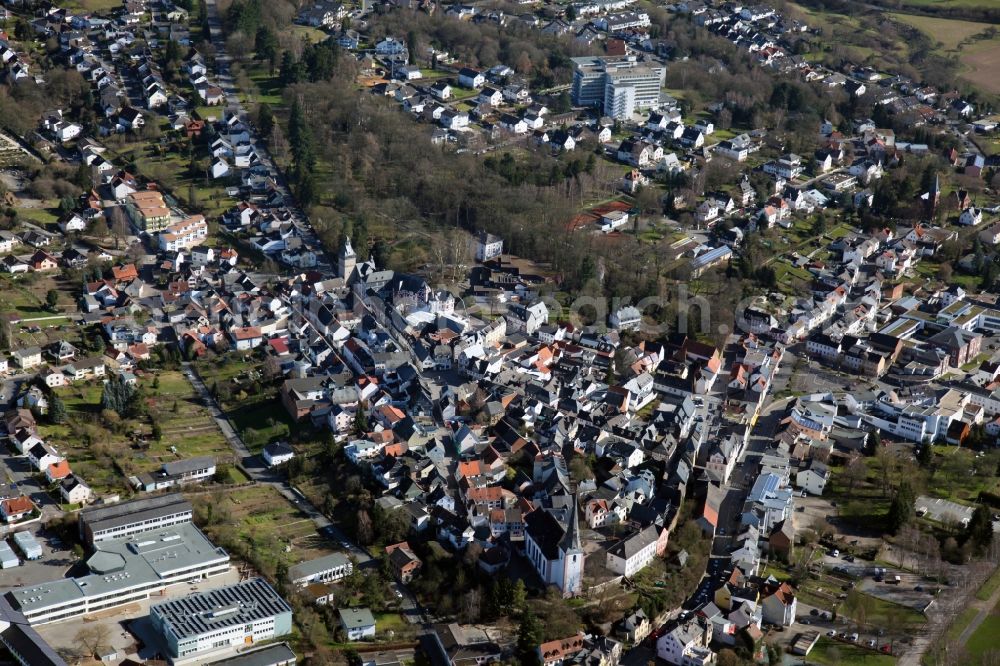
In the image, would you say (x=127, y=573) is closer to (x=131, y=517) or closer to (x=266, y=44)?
(x=131, y=517)

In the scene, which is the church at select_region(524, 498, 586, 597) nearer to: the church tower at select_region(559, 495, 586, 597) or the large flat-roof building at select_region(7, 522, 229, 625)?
the church tower at select_region(559, 495, 586, 597)

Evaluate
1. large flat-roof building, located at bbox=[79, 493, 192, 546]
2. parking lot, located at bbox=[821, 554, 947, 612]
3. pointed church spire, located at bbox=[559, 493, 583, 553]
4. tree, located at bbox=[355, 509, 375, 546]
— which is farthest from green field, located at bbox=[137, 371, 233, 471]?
parking lot, located at bbox=[821, 554, 947, 612]

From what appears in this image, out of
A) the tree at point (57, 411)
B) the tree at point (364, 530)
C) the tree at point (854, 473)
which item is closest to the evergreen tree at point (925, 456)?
the tree at point (854, 473)

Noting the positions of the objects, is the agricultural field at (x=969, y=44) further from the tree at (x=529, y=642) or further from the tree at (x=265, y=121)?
the tree at (x=529, y=642)

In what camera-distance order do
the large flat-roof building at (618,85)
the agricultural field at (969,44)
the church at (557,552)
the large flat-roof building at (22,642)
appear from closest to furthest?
the large flat-roof building at (22,642) < the church at (557,552) < the large flat-roof building at (618,85) < the agricultural field at (969,44)

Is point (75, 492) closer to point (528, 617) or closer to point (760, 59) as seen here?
point (528, 617)

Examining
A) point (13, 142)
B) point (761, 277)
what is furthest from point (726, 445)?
point (13, 142)
